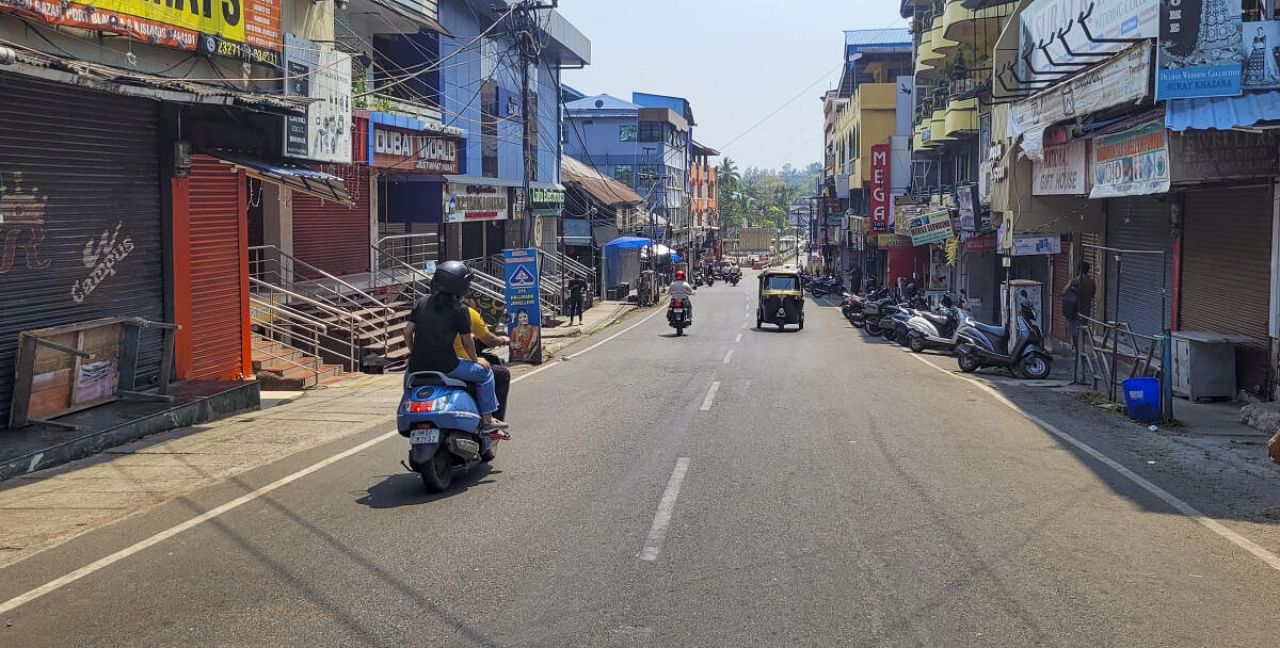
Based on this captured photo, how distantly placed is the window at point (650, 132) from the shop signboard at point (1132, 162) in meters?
60.4

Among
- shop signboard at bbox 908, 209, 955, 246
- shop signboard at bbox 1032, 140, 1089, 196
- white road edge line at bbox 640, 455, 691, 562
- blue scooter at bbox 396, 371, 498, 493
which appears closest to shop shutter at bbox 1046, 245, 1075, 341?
shop signboard at bbox 1032, 140, 1089, 196

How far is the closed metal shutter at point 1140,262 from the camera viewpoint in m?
19.9

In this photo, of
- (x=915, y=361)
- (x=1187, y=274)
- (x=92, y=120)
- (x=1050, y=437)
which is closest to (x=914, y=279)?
(x=915, y=361)

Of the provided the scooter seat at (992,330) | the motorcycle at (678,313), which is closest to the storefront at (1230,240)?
the scooter seat at (992,330)

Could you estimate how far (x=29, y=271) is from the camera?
12109mm

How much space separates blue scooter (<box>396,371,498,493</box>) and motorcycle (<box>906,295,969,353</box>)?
18.9 meters

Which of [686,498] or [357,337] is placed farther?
[357,337]

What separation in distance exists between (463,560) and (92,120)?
8978 millimetres

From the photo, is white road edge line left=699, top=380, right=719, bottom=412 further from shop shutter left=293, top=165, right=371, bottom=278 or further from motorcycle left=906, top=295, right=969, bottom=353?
motorcycle left=906, top=295, right=969, bottom=353

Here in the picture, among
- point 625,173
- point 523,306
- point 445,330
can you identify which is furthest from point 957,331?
point 625,173

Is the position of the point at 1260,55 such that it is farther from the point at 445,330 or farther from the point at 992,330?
the point at 445,330

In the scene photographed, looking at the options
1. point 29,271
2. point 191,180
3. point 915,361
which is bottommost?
point 915,361

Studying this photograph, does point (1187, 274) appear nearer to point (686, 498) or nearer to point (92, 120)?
point (686, 498)

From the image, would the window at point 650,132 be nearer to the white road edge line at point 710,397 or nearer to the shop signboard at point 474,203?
the shop signboard at point 474,203
